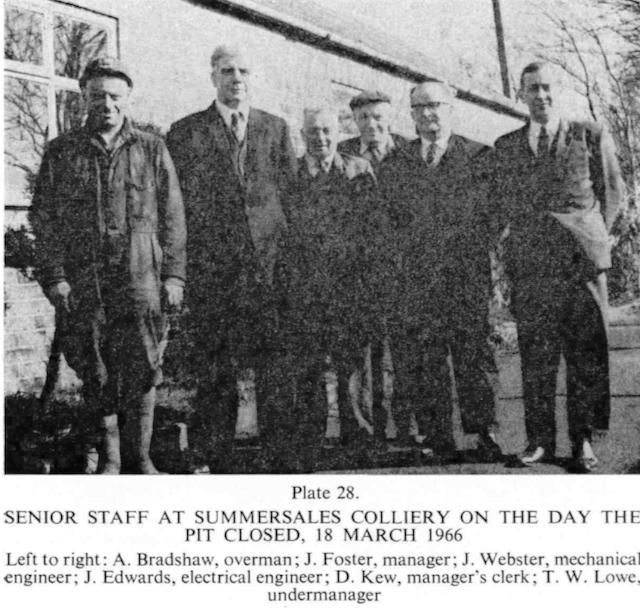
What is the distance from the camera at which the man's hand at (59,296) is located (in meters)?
4.36

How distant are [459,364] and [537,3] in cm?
176

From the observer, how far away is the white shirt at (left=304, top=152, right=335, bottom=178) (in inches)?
183

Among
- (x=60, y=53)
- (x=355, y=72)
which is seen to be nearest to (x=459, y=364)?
(x=355, y=72)

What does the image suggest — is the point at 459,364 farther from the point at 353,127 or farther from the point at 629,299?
the point at 353,127

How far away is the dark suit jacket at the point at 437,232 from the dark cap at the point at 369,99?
0.25m

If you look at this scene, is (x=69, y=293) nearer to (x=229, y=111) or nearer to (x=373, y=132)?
(x=229, y=111)

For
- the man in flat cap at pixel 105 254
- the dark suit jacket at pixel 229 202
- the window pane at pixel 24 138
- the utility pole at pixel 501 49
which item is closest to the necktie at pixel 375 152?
the dark suit jacket at pixel 229 202

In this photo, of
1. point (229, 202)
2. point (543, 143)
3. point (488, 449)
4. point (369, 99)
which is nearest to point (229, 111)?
point (229, 202)

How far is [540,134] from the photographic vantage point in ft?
15.1

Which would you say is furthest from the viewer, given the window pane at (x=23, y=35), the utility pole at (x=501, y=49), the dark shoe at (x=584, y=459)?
the utility pole at (x=501, y=49)

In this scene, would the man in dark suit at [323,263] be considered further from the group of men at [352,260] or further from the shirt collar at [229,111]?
the shirt collar at [229,111]

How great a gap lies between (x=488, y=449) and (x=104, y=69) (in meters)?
2.43
